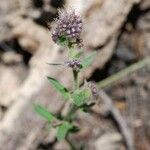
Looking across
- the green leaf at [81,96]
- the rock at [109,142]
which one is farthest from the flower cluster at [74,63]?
the rock at [109,142]

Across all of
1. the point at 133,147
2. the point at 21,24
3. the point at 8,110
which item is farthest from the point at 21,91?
the point at 133,147

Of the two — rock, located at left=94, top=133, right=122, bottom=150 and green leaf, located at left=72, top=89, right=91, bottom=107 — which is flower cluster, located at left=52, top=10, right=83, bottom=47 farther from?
rock, located at left=94, top=133, right=122, bottom=150

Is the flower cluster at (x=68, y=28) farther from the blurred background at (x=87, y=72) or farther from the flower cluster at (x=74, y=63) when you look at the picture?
the blurred background at (x=87, y=72)

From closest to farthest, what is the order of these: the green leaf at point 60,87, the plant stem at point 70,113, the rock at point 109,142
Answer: the green leaf at point 60,87 < the plant stem at point 70,113 < the rock at point 109,142

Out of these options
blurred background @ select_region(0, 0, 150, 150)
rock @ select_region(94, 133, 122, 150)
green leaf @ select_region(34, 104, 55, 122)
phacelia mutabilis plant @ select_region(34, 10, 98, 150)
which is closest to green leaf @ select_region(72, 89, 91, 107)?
phacelia mutabilis plant @ select_region(34, 10, 98, 150)

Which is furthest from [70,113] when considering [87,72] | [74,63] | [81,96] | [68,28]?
[87,72]

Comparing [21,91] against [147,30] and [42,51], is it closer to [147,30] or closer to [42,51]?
[42,51]
